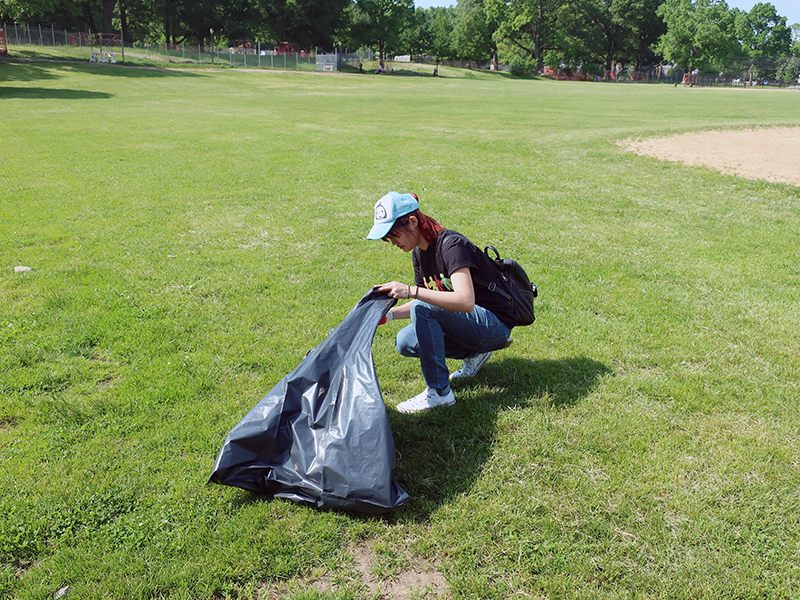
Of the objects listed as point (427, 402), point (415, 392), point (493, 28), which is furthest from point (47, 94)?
point (493, 28)

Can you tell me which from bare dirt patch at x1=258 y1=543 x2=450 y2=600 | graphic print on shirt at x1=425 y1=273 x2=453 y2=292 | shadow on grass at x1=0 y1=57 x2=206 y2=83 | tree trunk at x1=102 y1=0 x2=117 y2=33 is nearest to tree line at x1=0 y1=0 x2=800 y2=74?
tree trunk at x1=102 y1=0 x2=117 y2=33

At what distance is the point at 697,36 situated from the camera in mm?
73062

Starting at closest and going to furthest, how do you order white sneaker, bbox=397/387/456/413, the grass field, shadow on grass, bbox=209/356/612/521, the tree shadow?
the grass field < shadow on grass, bbox=209/356/612/521 < white sneaker, bbox=397/387/456/413 < the tree shadow

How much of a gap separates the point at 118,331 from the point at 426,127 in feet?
47.1

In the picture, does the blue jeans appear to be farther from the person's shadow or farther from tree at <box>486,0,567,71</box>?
tree at <box>486,0,567,71</box>

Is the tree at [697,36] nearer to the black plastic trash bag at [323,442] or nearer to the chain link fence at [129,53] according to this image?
the chain link fence at [129,53]

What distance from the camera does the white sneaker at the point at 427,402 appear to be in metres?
3.47

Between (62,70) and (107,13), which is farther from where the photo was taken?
(107,13)

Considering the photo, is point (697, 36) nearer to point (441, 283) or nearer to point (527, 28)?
point (527, 28)

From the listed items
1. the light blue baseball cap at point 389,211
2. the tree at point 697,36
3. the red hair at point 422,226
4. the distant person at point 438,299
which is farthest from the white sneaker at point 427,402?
the tree at point 697,36

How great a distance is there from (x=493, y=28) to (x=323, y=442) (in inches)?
3659

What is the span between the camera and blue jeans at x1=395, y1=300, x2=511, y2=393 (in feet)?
10.9

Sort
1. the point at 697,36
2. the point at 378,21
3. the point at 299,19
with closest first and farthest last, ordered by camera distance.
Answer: the point at 299,19
the point at 378,21
the point at 697,36

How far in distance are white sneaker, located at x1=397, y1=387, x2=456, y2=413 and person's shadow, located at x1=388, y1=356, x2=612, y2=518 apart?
0.04 meters
